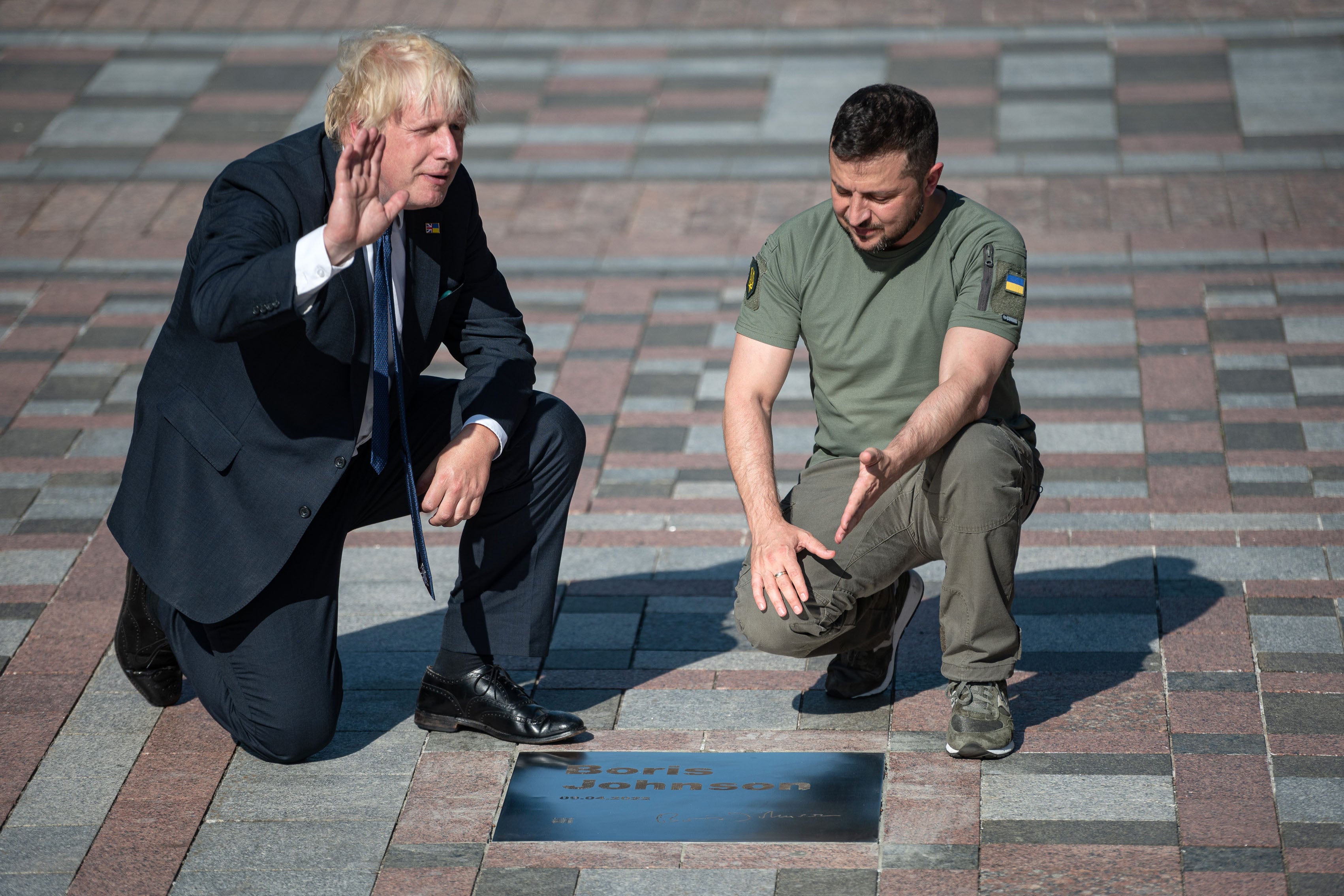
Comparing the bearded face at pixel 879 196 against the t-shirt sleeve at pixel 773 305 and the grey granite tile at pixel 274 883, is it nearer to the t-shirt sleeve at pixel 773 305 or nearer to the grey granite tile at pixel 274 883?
the t-shirt sleeve at pixel 773 305

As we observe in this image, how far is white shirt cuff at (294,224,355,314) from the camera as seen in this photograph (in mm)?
2859

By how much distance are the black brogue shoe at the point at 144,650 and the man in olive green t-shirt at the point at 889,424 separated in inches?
56.9

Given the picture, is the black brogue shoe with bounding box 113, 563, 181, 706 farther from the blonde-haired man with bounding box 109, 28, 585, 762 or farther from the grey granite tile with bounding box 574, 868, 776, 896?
the grey granite tile with bounding box 574, 868, 776, 896

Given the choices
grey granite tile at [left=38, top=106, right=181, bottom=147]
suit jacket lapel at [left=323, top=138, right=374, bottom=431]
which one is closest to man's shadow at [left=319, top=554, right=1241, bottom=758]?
suit jacket lapel at [left=323, top=138, right=374, bottom=431]

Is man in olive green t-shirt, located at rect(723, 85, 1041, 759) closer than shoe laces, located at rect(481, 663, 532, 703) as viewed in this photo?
Yes

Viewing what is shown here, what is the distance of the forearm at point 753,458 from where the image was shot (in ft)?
11.0

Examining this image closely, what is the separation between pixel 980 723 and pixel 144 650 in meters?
2.04

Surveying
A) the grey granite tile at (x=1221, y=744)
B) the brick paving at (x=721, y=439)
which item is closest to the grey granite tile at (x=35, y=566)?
the brick paving at (x=721, y=439)

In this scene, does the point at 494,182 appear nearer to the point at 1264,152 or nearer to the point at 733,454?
the point at 1264,152

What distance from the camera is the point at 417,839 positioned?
3.16 meters

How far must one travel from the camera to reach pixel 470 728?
3566 millimetres

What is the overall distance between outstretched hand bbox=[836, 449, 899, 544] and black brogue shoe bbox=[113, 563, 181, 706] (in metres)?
1.69

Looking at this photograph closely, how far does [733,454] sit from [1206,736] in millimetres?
1268

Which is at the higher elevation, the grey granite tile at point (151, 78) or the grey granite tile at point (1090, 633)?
the grey granite tile at point (1090, 633)
